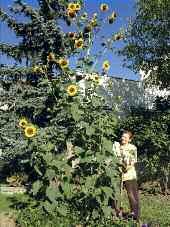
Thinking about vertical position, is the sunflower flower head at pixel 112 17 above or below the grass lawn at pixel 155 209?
above

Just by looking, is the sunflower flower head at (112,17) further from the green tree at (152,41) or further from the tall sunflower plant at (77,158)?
the green tree at (152,41)

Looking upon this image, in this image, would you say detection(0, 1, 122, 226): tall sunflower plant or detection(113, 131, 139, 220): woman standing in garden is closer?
detection(0, 1, 122, 226): tall sunflower plant

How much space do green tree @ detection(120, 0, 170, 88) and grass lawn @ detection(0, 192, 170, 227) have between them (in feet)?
18.6

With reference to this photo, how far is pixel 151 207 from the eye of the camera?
44.3 ft

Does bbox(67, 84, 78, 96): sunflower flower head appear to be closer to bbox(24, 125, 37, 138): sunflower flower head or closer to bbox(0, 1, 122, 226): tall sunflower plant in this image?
bbox(0, 1, 122, 226): tall sunflower plant

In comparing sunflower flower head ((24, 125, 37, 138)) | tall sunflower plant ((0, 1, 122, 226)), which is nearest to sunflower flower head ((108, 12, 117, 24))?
tall sunflower plant ((0, 1, 122, 226))

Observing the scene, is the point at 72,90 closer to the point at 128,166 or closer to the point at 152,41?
the point at 128,166

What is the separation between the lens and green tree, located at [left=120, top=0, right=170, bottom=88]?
760 inches

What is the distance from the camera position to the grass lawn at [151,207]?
10.7 m

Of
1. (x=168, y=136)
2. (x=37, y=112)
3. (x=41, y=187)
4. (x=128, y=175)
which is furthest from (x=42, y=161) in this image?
(x=168, y=136)

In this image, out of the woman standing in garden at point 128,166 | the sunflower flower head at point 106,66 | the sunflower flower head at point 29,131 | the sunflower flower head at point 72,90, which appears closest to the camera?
the sunflower flower head at point 29,131

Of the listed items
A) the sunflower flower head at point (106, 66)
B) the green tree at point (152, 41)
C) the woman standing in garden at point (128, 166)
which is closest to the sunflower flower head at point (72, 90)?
the sunflower flower head at point (106, 66)

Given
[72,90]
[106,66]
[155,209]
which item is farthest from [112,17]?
[155,209]

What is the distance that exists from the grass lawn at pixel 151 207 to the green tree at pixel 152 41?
5.66m
